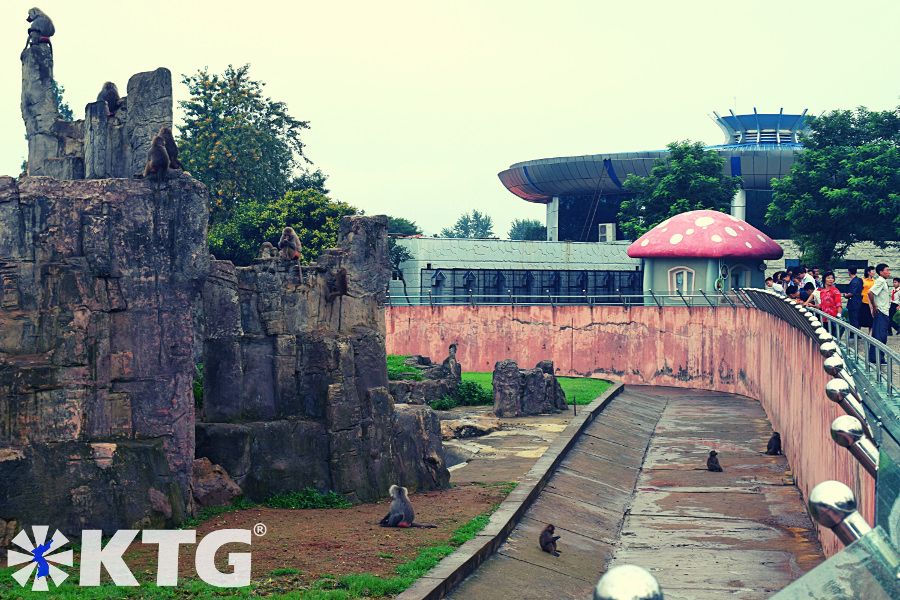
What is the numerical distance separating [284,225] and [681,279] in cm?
1596

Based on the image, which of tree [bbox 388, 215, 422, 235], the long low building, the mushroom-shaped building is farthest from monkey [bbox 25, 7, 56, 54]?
tree [bbox 388, 215, 422, 235]

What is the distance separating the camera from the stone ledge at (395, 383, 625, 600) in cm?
990

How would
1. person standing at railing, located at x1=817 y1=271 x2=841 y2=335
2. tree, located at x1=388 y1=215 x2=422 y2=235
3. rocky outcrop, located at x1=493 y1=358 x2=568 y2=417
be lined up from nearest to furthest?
person standing at railing, located at x1=817 y1=271 x2=841 y2=335, rocky outcrop, located at x1=493 y1=358 x2=568 y2=417, tree, located at x1=388 y1=215 x2=422 y2=235

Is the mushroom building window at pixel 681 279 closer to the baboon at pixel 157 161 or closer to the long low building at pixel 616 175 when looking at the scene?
the long low building at pixel 616 175

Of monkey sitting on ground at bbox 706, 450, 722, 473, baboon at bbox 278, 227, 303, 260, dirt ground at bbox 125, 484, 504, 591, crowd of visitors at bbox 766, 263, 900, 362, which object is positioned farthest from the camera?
monkey sitting on ground at bbox 706, 450, 722, 473

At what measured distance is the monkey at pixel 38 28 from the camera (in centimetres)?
1456

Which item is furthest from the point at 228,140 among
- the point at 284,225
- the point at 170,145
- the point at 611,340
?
the point at 170,145

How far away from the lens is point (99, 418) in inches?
468

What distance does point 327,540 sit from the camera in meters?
11.6

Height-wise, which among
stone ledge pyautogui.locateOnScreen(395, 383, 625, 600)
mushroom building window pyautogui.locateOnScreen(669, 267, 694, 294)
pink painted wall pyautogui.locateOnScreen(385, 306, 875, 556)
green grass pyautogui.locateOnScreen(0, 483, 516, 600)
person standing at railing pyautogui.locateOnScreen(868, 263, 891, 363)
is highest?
mushroom building window pyautogui.locateOnScreen(669, 267, 694, 294)

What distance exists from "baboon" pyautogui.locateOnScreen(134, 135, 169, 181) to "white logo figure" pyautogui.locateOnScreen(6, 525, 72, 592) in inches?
186

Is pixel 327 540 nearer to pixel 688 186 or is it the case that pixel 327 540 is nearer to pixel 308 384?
pixel 308 384

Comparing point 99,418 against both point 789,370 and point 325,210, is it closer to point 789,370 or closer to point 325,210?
point 789,370

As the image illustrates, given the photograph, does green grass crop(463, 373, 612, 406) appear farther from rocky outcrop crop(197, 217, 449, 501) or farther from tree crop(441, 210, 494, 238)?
tree crop(441, 210, 494, 238)
